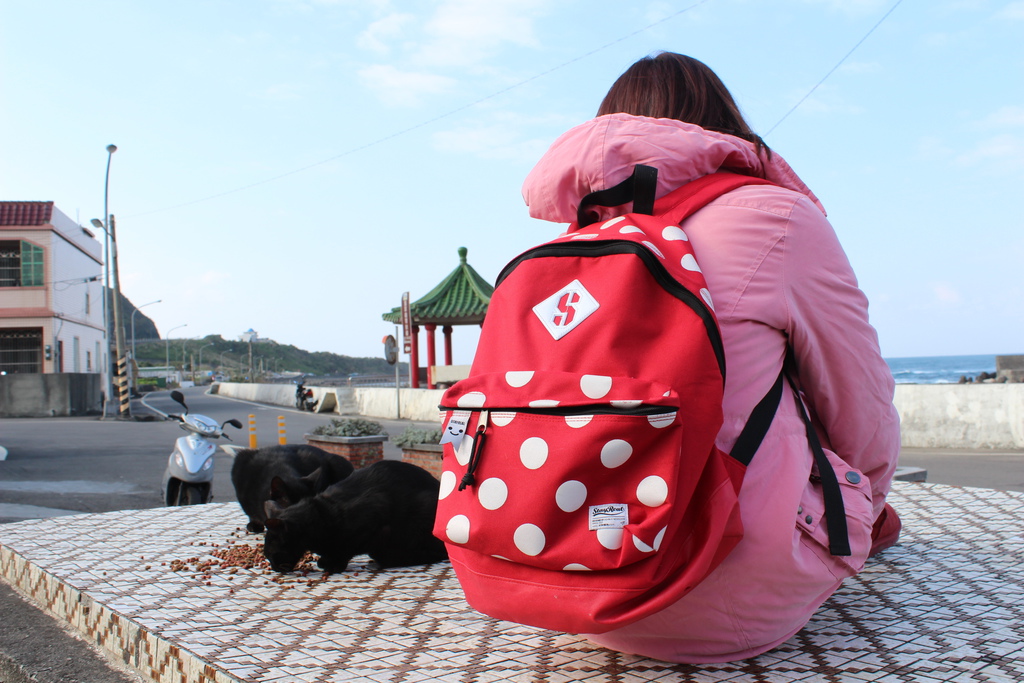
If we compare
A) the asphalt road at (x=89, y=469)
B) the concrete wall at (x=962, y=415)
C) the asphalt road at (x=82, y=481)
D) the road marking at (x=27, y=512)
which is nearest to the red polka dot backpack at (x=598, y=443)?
the asphalt road at (x=82, y=481)

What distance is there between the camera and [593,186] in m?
1.84

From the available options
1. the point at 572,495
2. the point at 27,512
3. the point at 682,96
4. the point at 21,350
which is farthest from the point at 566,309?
the point at 21,350

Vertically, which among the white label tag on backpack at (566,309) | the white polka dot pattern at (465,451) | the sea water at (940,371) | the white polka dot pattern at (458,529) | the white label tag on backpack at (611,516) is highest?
the white label tag on backpack at (566,309)

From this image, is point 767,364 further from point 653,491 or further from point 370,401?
point 370,401

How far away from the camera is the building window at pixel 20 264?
32.6 m

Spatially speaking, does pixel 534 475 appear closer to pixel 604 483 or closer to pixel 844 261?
pixel 604 483

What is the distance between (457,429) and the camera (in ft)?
5.50

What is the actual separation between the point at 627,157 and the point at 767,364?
573mm

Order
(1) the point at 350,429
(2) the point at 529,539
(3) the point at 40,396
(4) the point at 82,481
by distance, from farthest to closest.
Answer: (3) the point at 40,396
(4) the point at 82,481
(1) the point at 350,429
(2) the point at 529,539

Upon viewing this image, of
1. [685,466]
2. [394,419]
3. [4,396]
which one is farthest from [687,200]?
[4,396]

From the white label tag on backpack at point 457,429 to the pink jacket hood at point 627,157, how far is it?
2.02 ft

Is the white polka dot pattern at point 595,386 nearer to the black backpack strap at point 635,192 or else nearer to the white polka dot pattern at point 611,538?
the white polka dot pattern at point 611,538

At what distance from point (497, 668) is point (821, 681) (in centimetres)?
77

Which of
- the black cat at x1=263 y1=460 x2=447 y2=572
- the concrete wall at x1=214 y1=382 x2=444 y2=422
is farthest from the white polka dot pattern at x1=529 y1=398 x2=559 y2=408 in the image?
the concrete wall at x1=214 y1=382 x2=444 y2=422
